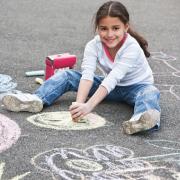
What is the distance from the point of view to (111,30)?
2377 millimetres

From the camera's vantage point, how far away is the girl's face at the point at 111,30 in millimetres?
2355

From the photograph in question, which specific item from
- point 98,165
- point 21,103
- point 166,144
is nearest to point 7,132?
point 21,103

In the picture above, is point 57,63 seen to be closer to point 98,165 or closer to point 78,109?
point 78,109

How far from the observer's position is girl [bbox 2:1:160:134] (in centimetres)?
229

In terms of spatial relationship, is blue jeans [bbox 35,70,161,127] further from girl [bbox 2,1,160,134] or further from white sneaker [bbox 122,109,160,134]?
white sneaker [bbox 122,109,160,134]

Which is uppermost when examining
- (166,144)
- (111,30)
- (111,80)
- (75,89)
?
(111,30)

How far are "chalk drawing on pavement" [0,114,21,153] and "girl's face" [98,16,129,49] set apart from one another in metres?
0.62

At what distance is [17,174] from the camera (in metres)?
1.78

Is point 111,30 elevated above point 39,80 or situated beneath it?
elevated above

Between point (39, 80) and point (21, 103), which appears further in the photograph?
point (39, 80)

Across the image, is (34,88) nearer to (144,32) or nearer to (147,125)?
(147,125)

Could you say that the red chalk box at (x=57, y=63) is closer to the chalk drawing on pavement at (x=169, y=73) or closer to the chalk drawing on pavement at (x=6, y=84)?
the chalk drawing on pavement at (x=6, y=84)

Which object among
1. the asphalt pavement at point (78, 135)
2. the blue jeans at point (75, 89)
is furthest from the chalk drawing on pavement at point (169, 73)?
the blue jeans at point (75, 89)

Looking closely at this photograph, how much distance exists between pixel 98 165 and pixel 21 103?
27.0 inches
